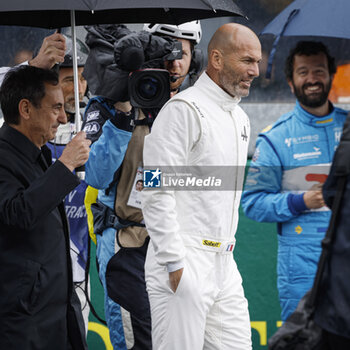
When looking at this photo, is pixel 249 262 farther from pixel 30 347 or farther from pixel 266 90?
pixel 30 347

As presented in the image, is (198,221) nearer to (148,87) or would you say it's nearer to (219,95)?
(219,95)

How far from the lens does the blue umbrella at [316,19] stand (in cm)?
342

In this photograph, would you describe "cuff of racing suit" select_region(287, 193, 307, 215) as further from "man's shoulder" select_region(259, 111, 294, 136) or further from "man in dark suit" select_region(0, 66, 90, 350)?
"man in dark suit" select_region(0, 66, 90, 350)

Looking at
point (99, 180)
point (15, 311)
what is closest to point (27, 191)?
point (15, 311)

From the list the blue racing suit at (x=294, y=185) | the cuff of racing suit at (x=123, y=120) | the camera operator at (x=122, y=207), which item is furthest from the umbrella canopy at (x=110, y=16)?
Answer: the blue racing suit at (x=294, y=185)

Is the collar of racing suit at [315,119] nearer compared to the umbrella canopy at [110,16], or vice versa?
the umbrella canopy at [110,16]

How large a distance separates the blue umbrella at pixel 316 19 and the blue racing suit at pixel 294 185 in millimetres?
443

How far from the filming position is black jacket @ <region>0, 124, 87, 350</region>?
273 centimetres

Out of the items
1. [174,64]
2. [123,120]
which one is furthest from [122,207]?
[174,64]

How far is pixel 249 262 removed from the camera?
477 centimetres

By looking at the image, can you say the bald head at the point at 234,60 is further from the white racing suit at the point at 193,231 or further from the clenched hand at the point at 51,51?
the clenched hand at the point at 51,51

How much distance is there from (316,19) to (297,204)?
890 millimetres

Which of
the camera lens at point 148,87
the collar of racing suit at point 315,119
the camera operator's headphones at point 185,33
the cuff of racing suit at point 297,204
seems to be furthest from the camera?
the camera operator's headphones at point 185,33

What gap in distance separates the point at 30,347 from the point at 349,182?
1.34m
